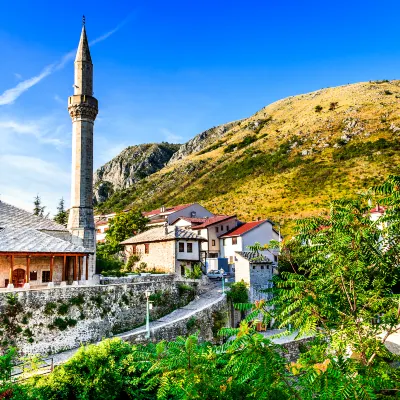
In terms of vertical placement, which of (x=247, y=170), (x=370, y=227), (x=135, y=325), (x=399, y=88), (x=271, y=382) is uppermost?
(x=399, y=88)

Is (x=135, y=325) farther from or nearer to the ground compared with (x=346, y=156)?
nearer to the ground

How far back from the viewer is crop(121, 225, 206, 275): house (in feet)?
115

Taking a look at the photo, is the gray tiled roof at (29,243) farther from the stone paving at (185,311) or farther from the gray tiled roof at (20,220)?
the stone paving at (185,311)

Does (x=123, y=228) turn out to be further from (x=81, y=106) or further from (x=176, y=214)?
(x=81, y=106)

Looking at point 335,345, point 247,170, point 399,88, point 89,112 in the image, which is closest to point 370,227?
point 335,345

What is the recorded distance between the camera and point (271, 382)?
607 centimetres

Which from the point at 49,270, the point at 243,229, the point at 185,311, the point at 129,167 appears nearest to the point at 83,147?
the point at 49,270

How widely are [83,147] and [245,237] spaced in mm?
22978

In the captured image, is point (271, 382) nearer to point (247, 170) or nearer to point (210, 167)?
point (247, 170)

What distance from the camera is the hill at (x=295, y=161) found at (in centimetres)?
7362

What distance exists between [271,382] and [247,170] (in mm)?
96228

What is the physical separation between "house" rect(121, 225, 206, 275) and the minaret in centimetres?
542

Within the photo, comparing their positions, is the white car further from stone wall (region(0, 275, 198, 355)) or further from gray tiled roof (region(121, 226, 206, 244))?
stone wall (region(0, 275, 198, 355))

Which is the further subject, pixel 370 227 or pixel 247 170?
pixel 247 170
